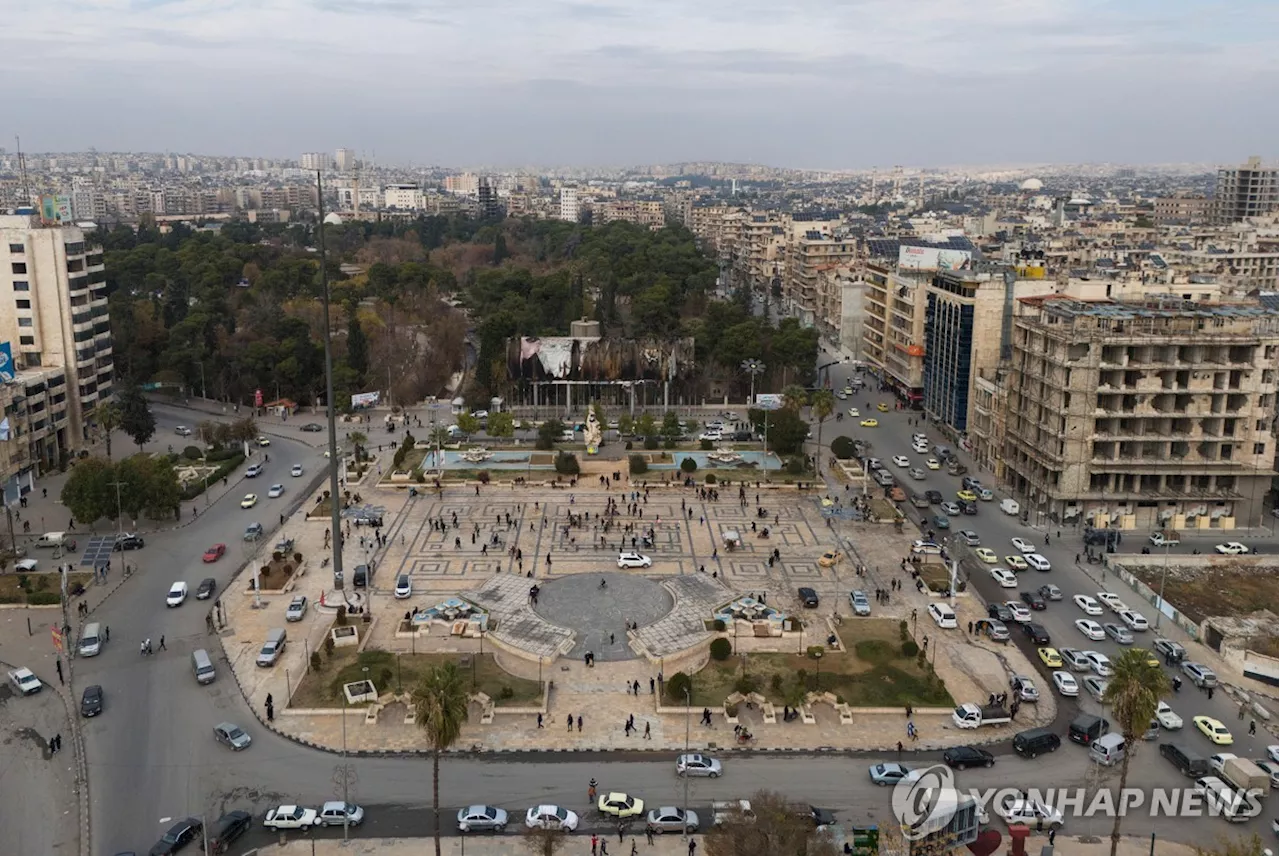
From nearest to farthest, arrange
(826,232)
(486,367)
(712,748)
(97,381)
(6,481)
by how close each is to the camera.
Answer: (712,748) → (6,481) → (97,381) → (486,367) → (826,232)

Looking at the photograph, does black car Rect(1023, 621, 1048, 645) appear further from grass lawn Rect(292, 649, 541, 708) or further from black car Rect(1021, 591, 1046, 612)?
grass lawn Rect(292, 649, 541, 708)

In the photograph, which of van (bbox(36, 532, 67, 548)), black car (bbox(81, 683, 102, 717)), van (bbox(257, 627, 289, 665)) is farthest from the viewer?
van (bbox(36, 532, 67, 548))


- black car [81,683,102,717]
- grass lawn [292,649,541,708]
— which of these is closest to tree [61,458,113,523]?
black car [81,683,102,717]

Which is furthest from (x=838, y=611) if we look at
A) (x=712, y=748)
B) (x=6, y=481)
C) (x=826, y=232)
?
(x=826, y=232)

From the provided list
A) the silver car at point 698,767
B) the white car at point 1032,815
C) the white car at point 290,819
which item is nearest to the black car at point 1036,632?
the white car at point 1032,815

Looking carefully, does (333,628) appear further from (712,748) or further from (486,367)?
(486,367)

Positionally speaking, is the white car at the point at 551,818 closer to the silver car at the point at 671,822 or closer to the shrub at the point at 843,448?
the silver car at the point at 671,822
